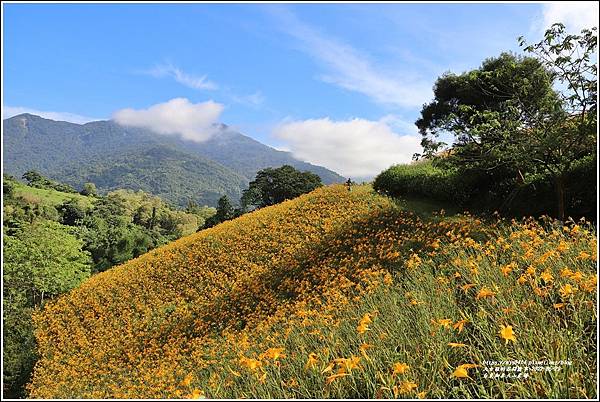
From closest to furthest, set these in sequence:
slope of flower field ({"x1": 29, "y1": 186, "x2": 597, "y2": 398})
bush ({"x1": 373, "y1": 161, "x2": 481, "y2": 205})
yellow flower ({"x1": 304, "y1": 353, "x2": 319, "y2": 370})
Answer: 1. yellow flower ({"x1": 304, "y1": 353, "x2": 319, "y2": 370})
2. slope of flower field ({"x1": 29, "y1": 186, "x2": 597, "y2": 398})
3. bush ({"x1": 373, "y1": 161, "x2": 481, "y2": 205})

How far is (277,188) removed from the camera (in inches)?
836

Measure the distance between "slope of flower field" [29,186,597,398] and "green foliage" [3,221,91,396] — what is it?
1.63 feet

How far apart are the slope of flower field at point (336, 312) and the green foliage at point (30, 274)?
50 centimetres

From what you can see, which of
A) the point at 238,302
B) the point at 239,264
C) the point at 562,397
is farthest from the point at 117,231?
the point at 562,397

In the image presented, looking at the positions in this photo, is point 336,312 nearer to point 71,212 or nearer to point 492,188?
point 492,188

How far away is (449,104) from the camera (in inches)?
540

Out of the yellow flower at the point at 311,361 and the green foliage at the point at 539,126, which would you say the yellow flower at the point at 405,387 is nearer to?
the yellow flower at the point at 311,361

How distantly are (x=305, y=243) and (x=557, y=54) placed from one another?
7.74 metres

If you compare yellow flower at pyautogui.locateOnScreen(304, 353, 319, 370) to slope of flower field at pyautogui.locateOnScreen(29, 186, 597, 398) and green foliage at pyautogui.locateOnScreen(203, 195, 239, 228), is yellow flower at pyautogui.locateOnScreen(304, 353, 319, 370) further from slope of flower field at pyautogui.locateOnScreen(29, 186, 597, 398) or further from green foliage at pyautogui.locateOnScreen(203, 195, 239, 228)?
green foliage at pyautogui.locateOnScreen(203, 195, 239, 228)

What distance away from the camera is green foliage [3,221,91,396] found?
38.4 feet

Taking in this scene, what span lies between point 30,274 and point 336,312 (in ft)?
45.6

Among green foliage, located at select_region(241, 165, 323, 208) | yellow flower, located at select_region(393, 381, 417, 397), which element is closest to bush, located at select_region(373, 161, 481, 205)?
green foliage, located at select_region(241, 165, 323, 208)

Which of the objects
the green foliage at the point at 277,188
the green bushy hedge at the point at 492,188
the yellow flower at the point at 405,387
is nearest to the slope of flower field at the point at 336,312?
the yellow flower at the point at 405,387

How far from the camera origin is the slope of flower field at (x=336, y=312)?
2357mm
